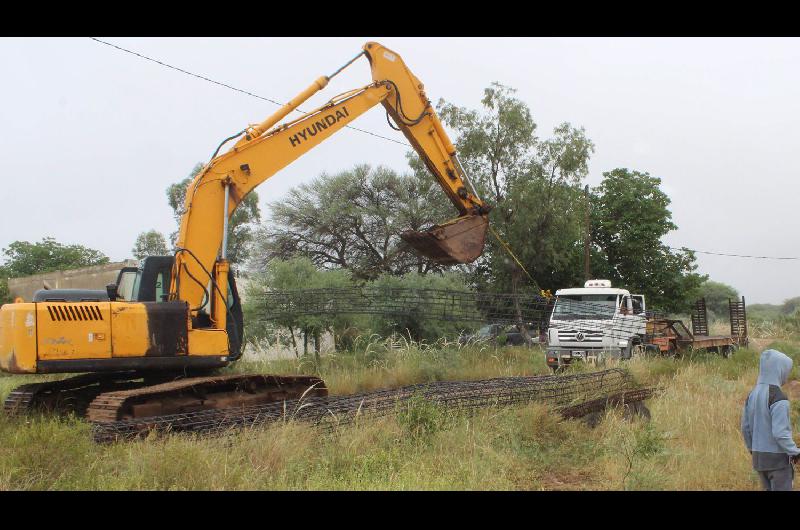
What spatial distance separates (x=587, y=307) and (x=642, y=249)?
1322 cm

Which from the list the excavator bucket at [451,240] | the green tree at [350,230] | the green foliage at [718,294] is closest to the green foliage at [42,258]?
the green tree at [350,230]

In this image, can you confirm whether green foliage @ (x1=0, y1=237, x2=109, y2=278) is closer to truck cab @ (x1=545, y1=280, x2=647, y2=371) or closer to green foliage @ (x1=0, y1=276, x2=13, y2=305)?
green foliage @ (x1=0, y1=276, x2=13, y2=305)

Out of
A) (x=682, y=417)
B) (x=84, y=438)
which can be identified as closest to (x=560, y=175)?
(x=682, y=417)

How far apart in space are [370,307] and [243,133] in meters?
7.23

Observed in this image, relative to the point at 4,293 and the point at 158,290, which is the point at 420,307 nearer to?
the point at 158,290

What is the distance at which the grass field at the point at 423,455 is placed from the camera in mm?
5984

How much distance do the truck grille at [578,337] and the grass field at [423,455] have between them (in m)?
6.66

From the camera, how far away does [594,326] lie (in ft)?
58.0

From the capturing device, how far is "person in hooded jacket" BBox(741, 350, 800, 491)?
5532 mm

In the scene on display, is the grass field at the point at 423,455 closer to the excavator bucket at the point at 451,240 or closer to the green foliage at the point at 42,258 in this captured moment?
the excavator bucket at the point at 451,240

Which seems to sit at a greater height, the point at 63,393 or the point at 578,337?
the point at 578,337

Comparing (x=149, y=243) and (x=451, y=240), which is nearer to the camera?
(x=451, y=240)

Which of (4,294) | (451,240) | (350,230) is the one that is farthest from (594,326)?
(4,294)

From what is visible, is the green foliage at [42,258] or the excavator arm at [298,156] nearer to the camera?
the excavator arm at [298,156]
